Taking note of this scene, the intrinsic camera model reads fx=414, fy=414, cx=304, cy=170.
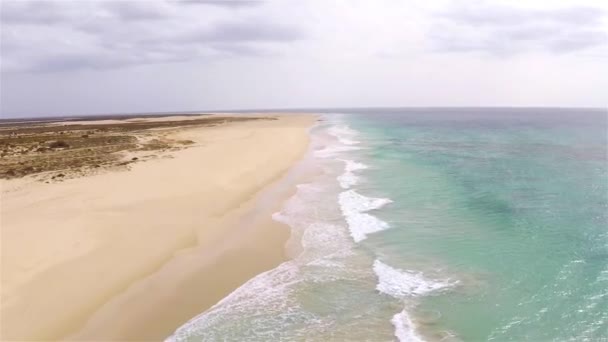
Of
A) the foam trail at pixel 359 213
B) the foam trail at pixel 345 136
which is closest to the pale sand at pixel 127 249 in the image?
the foam trail at pixel 359 213

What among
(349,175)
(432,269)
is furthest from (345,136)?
(432,269)

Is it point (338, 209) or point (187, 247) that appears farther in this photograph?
point (338, 209)

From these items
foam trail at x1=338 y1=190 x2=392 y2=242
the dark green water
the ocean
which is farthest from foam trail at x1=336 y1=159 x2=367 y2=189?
foam trail at x1=338 y1=190 x2=392 y2=242

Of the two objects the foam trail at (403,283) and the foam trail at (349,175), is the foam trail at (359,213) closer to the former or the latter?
the foam trail at (349,175)

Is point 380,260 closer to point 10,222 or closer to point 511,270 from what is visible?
point 511,270

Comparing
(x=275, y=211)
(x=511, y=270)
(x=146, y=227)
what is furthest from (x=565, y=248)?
(x=146, y=227)
